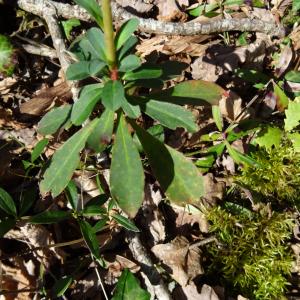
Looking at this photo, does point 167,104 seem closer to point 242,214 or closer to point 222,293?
point 242,214

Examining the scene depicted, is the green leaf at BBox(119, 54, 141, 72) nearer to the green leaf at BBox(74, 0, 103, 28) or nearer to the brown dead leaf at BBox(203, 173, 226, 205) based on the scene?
the green leaf at BBox(74, 0, 103, 28)

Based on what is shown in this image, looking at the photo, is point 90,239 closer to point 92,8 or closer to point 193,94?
point 193,94

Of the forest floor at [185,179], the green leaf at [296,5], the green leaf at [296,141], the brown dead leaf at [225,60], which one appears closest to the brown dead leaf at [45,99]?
the forest floor at [185,179]

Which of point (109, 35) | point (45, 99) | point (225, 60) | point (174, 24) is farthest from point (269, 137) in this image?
point (45, 99)

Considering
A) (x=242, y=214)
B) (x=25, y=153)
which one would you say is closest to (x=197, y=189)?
(x=242, y=214)

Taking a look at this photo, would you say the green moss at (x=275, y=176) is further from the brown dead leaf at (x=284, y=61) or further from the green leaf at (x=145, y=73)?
the green leaf at (x=145, y=73)

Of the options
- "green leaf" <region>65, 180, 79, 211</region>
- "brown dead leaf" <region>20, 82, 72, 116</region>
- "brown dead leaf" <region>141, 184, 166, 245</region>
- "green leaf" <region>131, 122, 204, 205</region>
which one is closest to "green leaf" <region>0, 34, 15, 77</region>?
"brown dead leaf" <region>20, 82, 72, 116</region>
